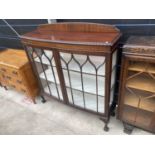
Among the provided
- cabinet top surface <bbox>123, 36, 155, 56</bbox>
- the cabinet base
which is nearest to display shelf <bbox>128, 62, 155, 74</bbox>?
cabinet top surface <bbox>123, 36, 155, 56</bbox>

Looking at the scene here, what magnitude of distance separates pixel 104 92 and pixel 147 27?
701mm

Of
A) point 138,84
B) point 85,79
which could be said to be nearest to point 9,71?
point 85,79

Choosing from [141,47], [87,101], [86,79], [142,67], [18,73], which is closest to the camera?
[141,47]

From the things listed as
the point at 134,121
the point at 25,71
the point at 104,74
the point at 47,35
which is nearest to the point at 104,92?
the point at 104,74

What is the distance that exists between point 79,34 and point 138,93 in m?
0.77

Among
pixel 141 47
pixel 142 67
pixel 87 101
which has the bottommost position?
pixel 87 101

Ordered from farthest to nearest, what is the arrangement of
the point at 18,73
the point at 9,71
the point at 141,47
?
the point at 9,71 → the point at 18,73 → the point at 141,47

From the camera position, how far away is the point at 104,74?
48.9 inches

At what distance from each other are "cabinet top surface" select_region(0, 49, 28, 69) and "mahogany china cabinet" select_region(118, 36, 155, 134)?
130 cm

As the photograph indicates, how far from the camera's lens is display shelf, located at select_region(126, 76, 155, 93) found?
47.8 inches

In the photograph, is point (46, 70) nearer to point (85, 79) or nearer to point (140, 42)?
point (85, 79)

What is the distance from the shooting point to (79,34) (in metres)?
1.32

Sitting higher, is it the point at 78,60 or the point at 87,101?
the point at 78,60

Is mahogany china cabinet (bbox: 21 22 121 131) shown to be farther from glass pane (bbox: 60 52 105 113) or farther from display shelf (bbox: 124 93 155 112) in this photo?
display shelf (bbox: 124 93 155 112)
